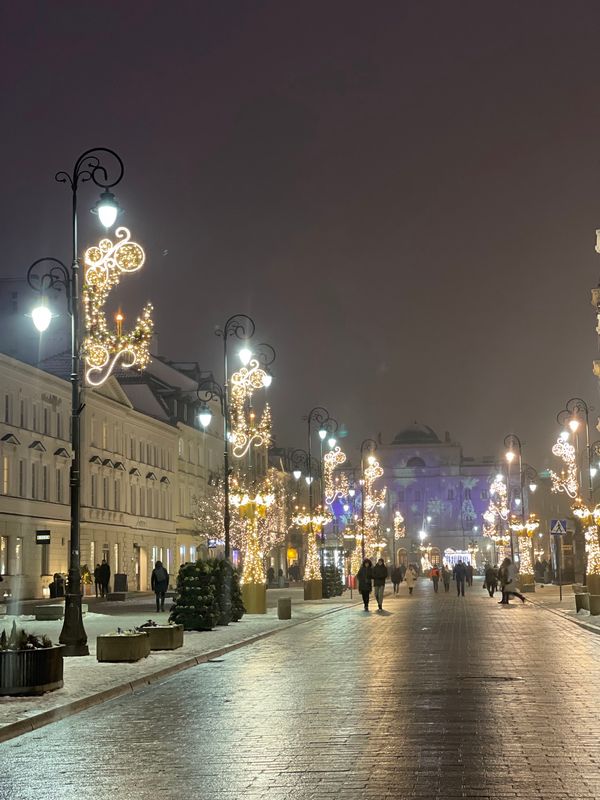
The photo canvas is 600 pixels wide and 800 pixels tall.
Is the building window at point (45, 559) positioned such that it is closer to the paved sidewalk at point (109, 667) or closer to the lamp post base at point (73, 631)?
the paved sidewalk at point (109, 667)

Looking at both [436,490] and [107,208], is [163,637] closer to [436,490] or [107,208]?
[107,208]

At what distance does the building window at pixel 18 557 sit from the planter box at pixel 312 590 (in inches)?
476

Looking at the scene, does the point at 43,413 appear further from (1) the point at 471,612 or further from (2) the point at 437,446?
(2) the point at 437,446

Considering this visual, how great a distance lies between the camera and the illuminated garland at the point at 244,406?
130 feet

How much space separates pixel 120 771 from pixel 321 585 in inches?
1715

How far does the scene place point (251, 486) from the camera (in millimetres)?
40719

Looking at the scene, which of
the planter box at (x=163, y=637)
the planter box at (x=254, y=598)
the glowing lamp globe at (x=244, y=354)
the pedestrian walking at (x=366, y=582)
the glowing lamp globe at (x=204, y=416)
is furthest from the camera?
the pedestrian walking at (x=366, y=582)

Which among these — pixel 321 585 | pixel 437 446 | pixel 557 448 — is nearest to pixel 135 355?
pixel 321 585

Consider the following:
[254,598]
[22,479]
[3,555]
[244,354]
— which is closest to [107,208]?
[244,354]

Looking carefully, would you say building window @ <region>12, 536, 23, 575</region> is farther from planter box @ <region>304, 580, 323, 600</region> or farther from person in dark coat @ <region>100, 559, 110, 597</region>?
planter box @ <region>304, 580, 323, 600</region>

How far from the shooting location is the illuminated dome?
566ft

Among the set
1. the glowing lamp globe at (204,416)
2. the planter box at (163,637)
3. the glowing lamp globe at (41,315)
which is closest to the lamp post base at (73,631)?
the planter box at (163,637)

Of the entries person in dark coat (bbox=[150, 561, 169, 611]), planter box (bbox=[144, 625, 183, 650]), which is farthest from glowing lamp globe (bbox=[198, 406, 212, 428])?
planter box (bbox=[144, 625, 183, 650])

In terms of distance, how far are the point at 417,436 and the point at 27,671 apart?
158842 mm
